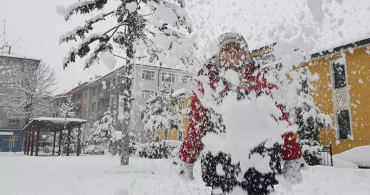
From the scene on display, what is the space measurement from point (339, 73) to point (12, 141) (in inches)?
1906

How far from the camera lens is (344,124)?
53.1 feet

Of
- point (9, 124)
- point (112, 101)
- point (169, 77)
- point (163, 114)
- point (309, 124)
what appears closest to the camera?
point (309, 124)

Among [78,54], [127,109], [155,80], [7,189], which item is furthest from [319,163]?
[155,80]

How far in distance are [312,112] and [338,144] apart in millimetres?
3664

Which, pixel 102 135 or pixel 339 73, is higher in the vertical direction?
pixel 339 73

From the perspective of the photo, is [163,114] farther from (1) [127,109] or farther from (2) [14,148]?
(2) [14,148]

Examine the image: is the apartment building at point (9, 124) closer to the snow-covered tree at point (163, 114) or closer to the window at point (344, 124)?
the snow-covered tree at point (163, 114)

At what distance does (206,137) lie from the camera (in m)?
2.20

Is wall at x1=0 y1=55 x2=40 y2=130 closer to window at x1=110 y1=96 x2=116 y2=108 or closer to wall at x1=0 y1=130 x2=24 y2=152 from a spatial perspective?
wall at x1=0 y1=130 x2=24 y2=152

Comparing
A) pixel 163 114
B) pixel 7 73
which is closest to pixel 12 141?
pixel 7 73

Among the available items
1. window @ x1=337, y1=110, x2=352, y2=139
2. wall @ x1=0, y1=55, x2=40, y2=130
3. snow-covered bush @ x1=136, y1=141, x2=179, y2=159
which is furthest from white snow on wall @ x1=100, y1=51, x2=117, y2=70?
wall @ x1=0, y1=55, x2=40, y2=130

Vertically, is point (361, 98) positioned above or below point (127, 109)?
above

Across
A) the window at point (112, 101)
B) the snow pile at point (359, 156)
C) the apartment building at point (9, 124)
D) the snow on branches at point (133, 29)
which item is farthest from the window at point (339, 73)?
the apartment building at point (9, 124)

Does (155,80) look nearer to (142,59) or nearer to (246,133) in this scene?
(142,59)
